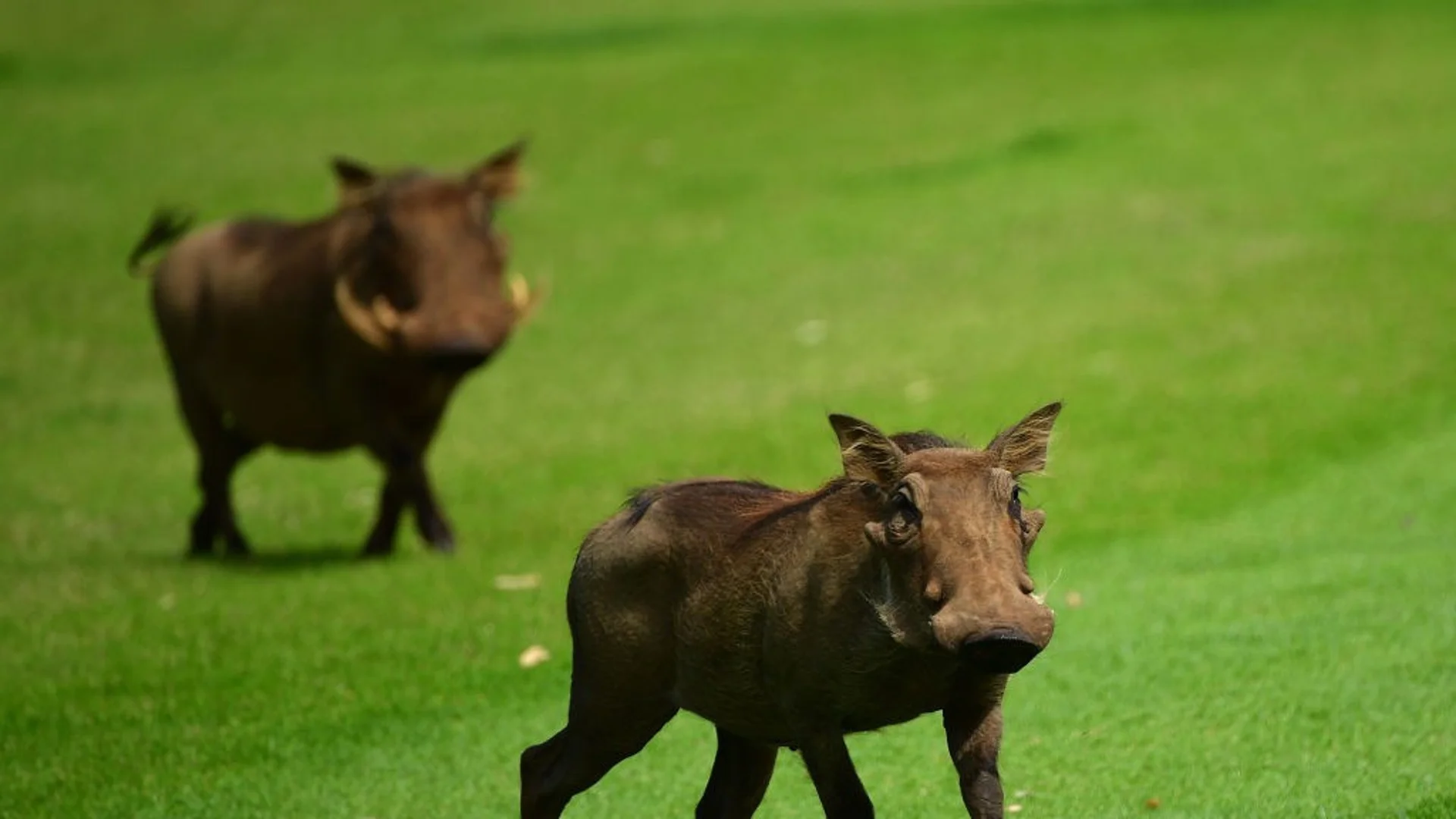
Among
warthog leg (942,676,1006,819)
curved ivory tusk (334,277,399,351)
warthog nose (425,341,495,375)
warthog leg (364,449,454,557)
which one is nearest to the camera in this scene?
warthog leg (942,676,1006,819)

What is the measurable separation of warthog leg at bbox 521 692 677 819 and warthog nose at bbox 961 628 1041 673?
1215 millimetres

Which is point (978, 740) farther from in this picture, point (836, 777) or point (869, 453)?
point (869, 453)

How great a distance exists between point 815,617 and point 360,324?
5.64 m

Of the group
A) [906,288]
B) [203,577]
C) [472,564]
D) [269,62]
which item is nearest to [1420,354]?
[906,288]

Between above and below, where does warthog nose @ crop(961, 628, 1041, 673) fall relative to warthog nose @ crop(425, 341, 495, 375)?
above

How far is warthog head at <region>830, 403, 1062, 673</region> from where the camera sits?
460 centimetres

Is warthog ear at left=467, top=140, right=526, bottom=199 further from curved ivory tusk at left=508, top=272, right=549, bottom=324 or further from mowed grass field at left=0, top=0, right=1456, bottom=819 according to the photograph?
mowed grass field at left=0, top=0, right=1456, bottom=819

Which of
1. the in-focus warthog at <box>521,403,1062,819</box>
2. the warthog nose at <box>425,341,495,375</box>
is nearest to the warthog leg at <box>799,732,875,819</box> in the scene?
the in-focus warthog at <box>521,403,1062,819</box>

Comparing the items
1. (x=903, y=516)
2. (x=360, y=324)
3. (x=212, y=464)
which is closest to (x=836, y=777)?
(x=903, y=516)

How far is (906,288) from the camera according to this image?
50.5ft

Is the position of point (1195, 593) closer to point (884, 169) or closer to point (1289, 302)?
point (1289, 302)

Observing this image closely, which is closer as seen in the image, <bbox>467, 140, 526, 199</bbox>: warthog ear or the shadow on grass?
the shadow on grass

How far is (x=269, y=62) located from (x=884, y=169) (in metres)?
8.84

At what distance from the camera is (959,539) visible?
4777 mm
